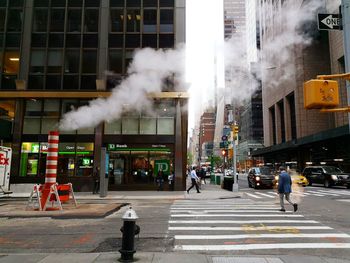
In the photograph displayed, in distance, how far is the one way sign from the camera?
773 centimetres

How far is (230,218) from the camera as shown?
479 inches

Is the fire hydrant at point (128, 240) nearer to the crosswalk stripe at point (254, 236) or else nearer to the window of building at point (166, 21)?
the crosswalk stripe at point (254, 236)

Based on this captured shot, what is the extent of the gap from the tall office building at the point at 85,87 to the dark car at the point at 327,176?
42.9ft

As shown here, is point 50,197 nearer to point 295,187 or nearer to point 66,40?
point 66,40

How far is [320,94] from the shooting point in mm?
6789

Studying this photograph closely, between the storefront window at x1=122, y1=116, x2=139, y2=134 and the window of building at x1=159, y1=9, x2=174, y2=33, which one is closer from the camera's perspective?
the storefront window at x1=122, y1=116, x2=139, y2=134

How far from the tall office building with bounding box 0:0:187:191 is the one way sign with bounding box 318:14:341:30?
63.3ft

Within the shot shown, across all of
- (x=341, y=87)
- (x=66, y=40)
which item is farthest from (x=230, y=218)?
(x=341, y=87)

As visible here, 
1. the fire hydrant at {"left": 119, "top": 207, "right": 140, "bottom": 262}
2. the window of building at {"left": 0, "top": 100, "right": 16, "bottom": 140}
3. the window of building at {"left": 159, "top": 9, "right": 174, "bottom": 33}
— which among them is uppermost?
the window of building at {"left": 159, "top": 9, "right": 174, "bottom": 33}

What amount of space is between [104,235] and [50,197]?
20.5ft

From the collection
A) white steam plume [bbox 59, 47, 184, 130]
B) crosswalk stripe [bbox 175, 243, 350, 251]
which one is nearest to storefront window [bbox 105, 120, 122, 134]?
white steam plume [bbox 59, 47, 184, 130]

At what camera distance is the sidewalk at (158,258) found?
658 centimetres

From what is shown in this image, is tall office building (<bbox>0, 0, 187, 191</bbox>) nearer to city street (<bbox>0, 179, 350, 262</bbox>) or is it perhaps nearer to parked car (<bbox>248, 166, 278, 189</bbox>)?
parked car (<bbox>248, 166, 278, 189</bbox>)

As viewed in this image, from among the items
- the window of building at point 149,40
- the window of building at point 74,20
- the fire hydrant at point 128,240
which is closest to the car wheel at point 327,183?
the window of building at point 149,40
